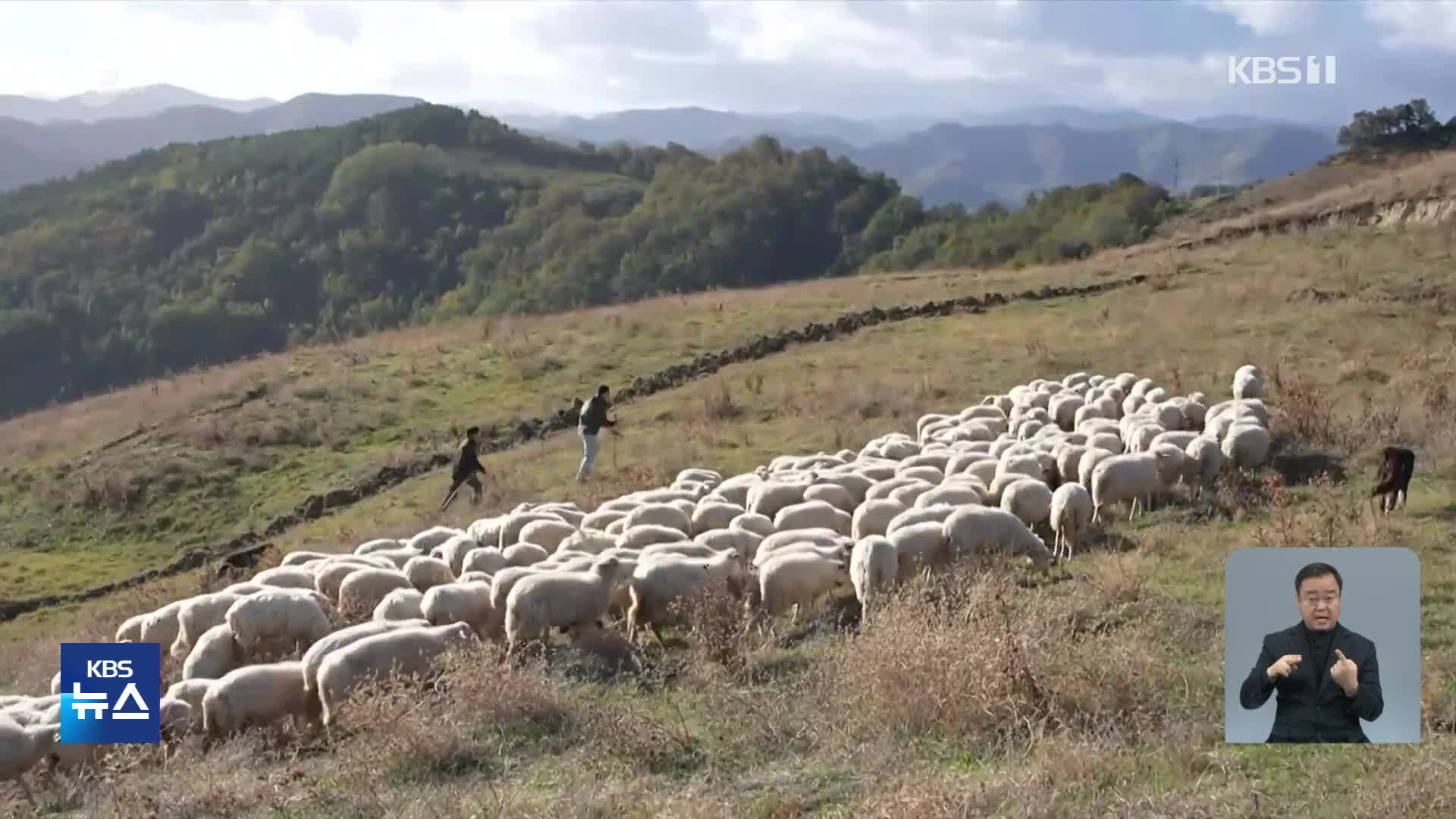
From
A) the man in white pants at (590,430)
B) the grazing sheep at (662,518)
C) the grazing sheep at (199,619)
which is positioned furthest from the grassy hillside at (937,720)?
the man in white pants at (590,430)

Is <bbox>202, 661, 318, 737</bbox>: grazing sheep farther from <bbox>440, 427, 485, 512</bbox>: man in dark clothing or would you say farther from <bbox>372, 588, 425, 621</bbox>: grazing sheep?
<bbox>440, 427, 485, 512</bbox>: man in dark clothing

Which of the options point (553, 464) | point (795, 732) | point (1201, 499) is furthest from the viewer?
point (553, 464)

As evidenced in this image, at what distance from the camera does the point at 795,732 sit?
23.9ft

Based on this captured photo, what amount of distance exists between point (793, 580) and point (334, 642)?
11.5ft

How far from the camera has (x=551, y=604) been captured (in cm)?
970

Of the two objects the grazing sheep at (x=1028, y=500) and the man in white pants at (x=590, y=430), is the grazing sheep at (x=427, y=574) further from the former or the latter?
the man in white pants at (x=590, y=430)

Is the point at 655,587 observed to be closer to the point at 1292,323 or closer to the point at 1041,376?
the point at 1041,376

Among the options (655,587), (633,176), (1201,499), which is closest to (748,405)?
(1201,499)

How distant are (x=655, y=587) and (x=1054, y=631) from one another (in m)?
3.48

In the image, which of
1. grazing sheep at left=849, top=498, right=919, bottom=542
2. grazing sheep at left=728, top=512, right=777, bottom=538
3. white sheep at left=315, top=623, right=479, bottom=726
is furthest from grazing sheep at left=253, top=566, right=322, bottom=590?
grazing sheep at left=849, top=498, right=919, bottom=542

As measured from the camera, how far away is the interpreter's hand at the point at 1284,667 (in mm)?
5680

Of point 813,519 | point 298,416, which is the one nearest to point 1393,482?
point 813,519

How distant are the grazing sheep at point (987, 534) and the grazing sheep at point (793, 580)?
1024 millimetres

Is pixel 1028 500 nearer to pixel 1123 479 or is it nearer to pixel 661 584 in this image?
pixel 1123 479
